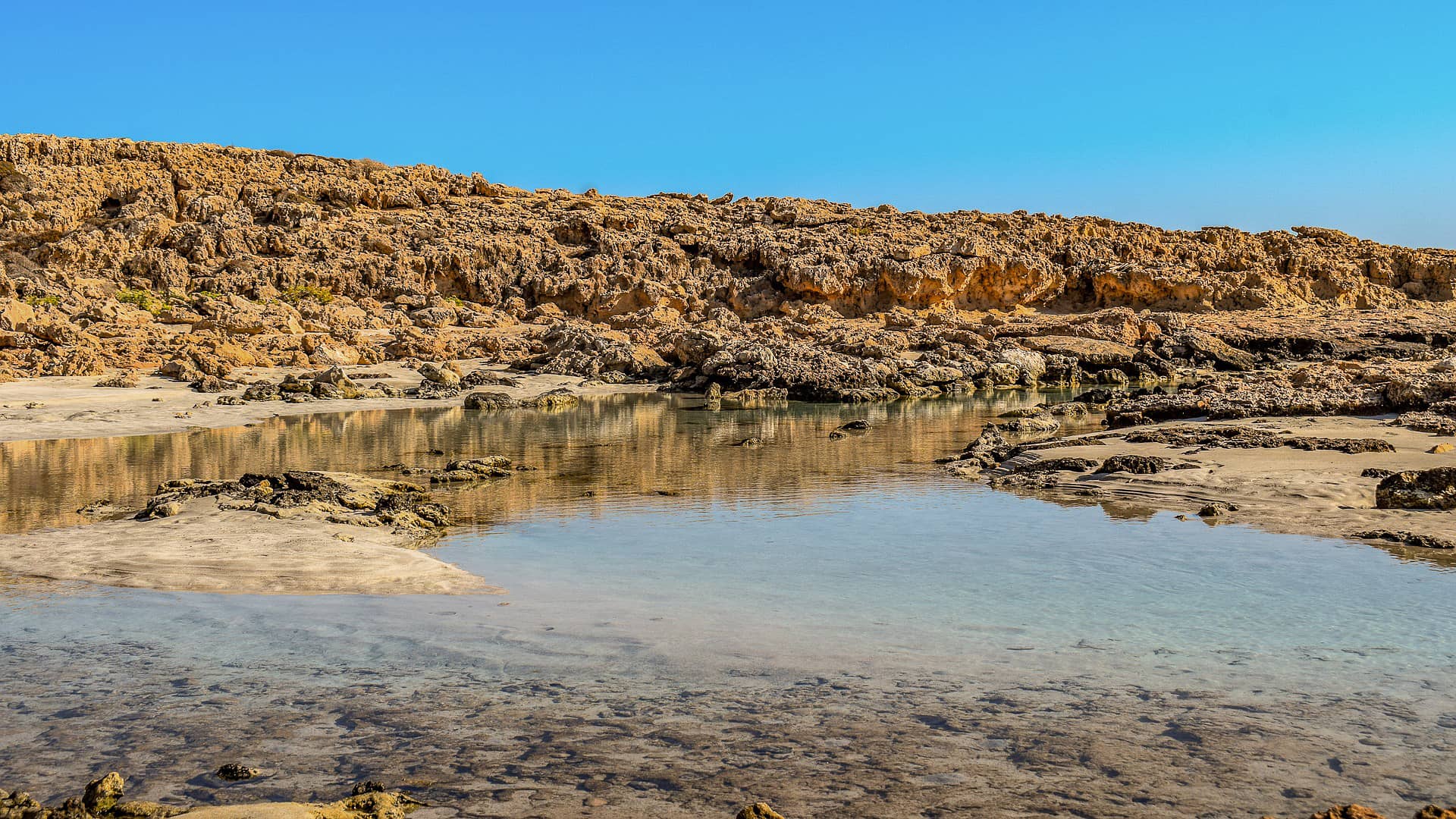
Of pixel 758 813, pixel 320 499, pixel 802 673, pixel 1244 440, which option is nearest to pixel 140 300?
pixel 320 499

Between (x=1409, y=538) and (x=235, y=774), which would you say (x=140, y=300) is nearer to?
(x=235, y=774)

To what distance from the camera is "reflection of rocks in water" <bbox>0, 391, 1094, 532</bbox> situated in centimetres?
1186

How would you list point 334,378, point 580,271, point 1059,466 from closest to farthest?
1. point 1059,466
2. point 334,378
3. point 580,271

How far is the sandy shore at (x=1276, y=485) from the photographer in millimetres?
8617

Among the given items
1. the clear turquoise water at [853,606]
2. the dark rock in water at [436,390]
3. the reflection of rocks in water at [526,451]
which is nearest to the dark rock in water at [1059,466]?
the clear turquoise water at [853,606]

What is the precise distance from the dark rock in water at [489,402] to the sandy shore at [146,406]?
1054mm

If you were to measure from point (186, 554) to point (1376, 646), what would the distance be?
24.9 feet

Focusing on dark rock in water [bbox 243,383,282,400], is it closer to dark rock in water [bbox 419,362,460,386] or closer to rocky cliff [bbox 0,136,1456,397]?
rocky cliff [bbox 0,136,1456,397]

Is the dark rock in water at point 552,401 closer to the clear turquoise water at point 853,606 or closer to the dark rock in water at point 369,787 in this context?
the clear turquoise water at point 853,606

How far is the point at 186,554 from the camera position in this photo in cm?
766

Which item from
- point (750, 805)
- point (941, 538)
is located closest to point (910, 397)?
point (941, 538)

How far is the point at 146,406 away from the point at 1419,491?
2187 cm

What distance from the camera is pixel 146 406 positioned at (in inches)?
850

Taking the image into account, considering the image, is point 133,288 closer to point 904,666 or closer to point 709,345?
point 709,345
